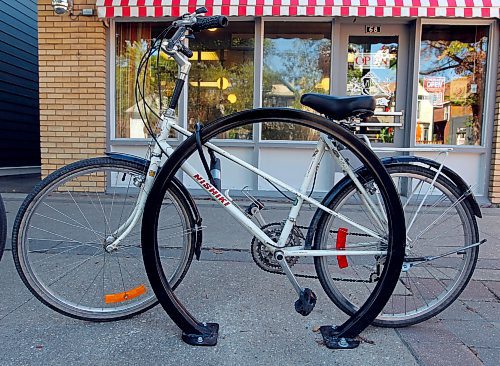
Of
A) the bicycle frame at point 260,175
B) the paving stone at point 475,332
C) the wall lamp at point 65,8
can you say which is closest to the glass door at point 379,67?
the wall lamp at point 65,8

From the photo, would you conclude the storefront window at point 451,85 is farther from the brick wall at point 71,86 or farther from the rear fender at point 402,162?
the brick wall at point 71,86

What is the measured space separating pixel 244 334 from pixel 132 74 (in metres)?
5.22

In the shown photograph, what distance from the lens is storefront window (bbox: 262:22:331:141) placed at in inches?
244

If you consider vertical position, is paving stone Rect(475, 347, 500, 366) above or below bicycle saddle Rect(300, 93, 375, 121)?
below

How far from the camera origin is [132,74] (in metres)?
6.48

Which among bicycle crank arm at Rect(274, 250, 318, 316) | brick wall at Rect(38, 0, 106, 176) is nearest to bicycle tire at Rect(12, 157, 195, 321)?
bicycle crank arm at Rect(274, 250, 318, 316)

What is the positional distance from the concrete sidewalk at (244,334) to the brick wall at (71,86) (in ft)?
11.2

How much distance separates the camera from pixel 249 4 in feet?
17.2

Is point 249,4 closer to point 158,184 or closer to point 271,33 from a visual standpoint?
point 271,33

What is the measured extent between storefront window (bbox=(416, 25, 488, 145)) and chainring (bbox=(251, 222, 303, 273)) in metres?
4.63

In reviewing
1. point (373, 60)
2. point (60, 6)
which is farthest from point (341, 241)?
point (60, 6)

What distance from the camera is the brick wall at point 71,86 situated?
5980mm

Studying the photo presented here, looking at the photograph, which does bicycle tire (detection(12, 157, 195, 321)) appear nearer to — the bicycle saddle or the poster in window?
the bicycle saddle

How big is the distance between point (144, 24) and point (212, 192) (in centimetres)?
495
